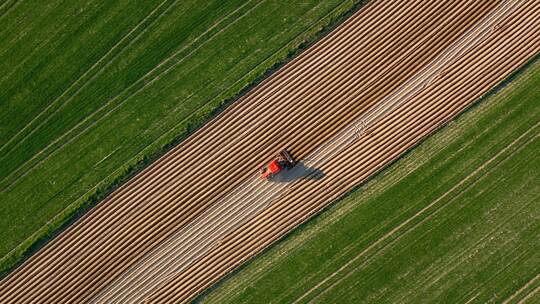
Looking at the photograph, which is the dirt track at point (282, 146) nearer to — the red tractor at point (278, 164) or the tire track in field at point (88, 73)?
the red tractor at point (278, 164)

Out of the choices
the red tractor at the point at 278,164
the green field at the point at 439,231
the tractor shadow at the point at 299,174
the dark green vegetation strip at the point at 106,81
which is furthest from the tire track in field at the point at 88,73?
the green field at the point at 439,231

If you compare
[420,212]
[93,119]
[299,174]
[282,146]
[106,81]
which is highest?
[106,81]

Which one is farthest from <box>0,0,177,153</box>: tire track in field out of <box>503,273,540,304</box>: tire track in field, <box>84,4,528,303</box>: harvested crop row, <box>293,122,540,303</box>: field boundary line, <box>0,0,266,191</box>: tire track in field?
<box>503,273,540,304</box>: tire track in field

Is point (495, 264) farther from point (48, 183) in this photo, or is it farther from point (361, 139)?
point (48, 183)

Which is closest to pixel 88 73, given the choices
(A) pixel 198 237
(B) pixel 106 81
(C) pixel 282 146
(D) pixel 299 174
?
(B) pixel 106 81

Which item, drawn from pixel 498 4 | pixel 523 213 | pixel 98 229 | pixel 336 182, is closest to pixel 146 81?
pixel 98 229

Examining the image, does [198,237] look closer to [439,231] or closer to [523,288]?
[439,231]
